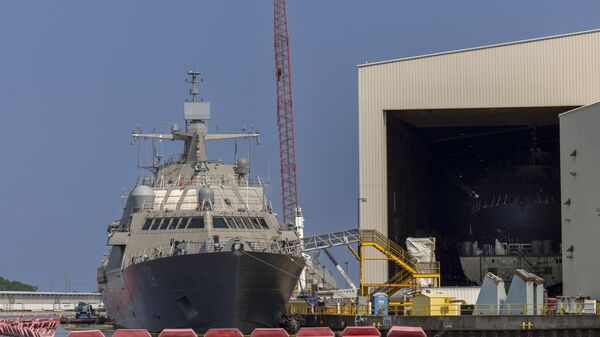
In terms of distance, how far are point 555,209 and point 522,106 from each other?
15975 millimetres

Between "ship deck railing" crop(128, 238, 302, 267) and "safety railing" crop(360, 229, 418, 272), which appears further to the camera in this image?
"safety railing" crop(360, 229, 418, 272)

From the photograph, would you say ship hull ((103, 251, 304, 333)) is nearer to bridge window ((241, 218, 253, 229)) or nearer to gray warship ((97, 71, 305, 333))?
gray warship ((97, 71, 305, 333))

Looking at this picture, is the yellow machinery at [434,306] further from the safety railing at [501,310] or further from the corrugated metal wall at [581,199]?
the corrugated metal wall at [581,199]

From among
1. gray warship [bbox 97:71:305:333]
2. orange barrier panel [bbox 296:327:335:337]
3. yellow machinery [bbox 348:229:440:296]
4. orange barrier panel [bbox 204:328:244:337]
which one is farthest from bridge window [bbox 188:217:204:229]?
orange barrier panel [bbox 296:327:335:337]

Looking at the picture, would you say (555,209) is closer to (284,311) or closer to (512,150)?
(512,150)

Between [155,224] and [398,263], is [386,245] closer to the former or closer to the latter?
[398,263]

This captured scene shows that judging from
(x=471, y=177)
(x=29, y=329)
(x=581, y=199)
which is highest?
(x=471, y=177)

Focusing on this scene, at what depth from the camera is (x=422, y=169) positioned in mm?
95188

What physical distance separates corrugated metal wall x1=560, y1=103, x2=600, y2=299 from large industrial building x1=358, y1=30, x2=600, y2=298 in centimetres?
6

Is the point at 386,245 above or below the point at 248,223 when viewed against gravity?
below

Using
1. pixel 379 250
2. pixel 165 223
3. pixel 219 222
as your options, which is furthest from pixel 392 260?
pixel 165 223

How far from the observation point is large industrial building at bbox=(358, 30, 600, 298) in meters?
68.9

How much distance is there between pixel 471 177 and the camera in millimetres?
104750

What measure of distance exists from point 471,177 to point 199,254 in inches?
2087
